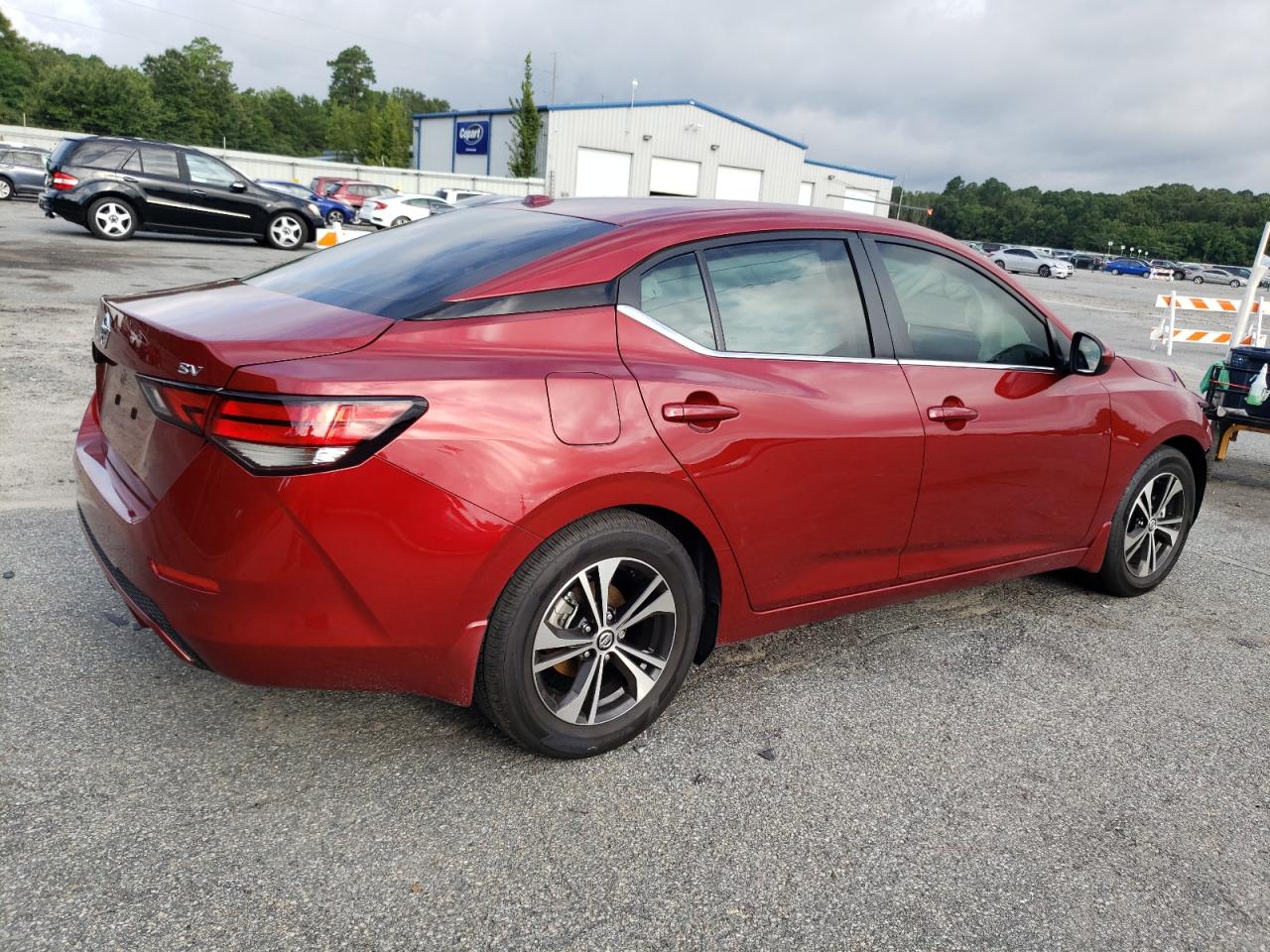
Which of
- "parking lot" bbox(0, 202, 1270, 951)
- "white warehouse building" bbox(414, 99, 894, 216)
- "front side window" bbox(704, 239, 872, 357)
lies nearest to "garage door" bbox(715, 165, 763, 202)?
"white warehouse building" bbox(414, 99, 894, 216)

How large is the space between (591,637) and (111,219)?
1677 centimetres

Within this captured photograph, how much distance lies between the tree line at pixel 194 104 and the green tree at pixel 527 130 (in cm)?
2576

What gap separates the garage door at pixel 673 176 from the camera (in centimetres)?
5325

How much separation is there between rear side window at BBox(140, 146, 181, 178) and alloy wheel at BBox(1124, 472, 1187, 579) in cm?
1661

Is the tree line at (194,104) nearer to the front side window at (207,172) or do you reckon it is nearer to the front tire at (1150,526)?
the front side window at (207,172)

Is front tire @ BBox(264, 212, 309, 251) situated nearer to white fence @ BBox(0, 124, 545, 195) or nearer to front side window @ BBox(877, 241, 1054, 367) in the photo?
front side window @ BBox(877, 241, 1054, 367)

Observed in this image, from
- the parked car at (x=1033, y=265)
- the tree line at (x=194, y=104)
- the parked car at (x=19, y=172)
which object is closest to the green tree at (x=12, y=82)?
the tree line at (x=194, y=104)

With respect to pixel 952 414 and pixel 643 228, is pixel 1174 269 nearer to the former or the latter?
pixel 952 414

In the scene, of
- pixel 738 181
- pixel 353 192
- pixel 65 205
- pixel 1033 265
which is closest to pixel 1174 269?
pixel 1033 265

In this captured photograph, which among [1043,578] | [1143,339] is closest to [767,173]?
[1143,339]

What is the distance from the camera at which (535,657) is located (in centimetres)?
274

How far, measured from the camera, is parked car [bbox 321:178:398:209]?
33844 mm

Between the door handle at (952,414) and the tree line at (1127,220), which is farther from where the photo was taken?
the tree line at (1127,220)

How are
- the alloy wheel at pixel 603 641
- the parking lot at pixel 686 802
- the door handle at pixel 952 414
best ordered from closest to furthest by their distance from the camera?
the parking lot at pixel 686 802
the alloy wheel at pixel 603 641
the door handle at pixel 952 414
